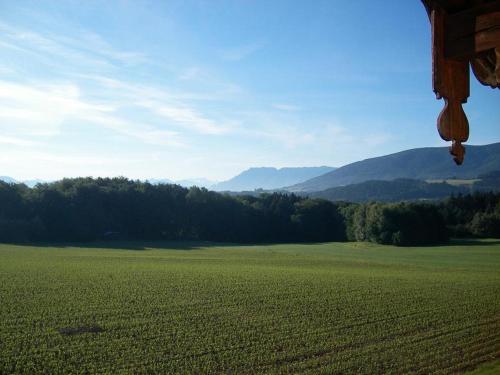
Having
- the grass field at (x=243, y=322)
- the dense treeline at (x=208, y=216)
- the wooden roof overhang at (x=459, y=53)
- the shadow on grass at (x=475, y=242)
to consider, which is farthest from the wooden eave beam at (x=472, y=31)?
the dense treeline at (x=208, y=216)

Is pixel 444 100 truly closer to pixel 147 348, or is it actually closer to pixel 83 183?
pixel 147 348

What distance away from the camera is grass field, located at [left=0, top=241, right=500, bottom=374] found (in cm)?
1384

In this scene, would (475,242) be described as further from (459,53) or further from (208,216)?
(459,53)

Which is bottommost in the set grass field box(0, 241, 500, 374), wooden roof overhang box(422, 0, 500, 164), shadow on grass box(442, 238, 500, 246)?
grass field box(0, 241, 500, 374)

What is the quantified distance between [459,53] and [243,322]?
685 inches

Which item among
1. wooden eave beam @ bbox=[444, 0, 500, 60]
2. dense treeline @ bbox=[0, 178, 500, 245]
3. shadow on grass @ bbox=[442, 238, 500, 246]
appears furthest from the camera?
dense treeline @ bbox=[0, 178, 500, 245]

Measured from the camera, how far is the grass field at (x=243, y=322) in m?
13.8

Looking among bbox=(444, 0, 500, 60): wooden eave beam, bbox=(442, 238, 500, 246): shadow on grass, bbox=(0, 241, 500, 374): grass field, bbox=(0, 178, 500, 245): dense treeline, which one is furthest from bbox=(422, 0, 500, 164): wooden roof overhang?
bbox=(0, 178, 500, 245): dense treeline

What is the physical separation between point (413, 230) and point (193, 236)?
4244 cm

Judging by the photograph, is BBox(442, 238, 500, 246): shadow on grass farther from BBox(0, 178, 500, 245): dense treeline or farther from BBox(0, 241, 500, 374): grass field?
BBox(0, 241, 500, 374): grass field

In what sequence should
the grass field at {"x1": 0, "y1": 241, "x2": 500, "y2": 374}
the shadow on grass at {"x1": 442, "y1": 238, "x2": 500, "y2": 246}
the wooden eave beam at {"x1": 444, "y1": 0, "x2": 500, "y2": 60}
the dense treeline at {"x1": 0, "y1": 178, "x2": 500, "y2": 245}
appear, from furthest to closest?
the dense treeline at {"x1": 0, "y1": 178, "x2": 500, "y2": 245}, the shadow on grass at {"x1": 442, "y1": 238, "x2": 500, "y2": 246}, the grass field at {"x1": 0, "y1": 241, "x2": 500, "y2": 374}, the wooden eave beam at {"x1": 444, "y1": 0, "x2": 500, "y2": 60}

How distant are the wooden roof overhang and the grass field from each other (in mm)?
11518

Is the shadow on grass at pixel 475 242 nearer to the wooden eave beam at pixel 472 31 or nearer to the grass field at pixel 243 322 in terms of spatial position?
the grass field at pixel 243 322

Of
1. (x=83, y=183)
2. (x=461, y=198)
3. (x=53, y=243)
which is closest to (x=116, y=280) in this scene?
(x=53, y=243)
